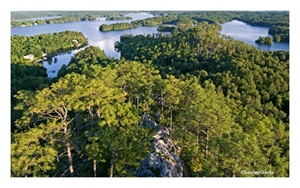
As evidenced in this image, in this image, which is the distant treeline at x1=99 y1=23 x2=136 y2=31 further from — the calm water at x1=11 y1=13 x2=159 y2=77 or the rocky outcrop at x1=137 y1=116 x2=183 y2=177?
the rocky outcrop at x1=137 y1=116 x2=183 y2=177

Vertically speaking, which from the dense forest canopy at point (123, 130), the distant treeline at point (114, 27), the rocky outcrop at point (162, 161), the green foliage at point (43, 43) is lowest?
the rocky outcrop at point (162, 161)

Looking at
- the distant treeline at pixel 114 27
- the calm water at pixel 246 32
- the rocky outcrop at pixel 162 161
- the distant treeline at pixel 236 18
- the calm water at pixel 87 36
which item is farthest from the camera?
the distant treeline at pixel 114 27

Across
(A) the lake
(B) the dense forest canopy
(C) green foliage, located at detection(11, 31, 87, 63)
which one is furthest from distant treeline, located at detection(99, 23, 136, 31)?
(B) the dense forest canopy

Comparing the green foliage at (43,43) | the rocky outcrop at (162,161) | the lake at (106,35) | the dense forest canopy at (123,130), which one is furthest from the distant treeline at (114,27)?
the rocky outcrop at (162,161)

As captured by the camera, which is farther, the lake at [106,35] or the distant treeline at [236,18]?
the distant treeline at [236,18]

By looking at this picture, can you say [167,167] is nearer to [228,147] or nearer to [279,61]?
[228,147]

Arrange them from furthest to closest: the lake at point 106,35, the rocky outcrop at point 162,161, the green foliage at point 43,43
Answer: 1. the lake at point 106,35
2. the green foliage at point 43,43
3. the rocky outcrop at point 162,161

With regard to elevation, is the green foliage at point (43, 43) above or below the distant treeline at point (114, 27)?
below

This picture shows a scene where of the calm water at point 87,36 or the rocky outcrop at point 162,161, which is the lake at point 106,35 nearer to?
the calm water at point 87,36
